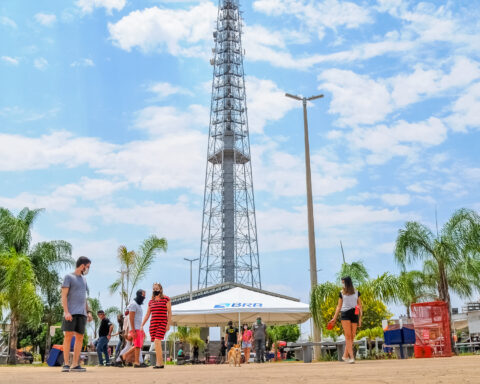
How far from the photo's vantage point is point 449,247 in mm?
20156

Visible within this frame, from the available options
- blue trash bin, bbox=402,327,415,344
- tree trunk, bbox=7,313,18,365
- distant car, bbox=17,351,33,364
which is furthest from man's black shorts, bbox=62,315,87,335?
distant car, bbox=17,351,33,364

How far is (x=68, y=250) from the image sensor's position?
27.9 metres

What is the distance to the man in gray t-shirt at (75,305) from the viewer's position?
876 centimetres

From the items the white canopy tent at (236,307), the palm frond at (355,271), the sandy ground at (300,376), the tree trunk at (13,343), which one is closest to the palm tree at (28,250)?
the tree trunk at (13,343)

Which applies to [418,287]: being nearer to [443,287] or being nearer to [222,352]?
[443,287]

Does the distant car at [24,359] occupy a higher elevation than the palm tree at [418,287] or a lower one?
lower

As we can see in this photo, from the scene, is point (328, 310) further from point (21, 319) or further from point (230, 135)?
point (230, 135)

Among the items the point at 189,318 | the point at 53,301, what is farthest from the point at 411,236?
the point at 53,301

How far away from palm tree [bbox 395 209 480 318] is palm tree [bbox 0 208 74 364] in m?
14.7

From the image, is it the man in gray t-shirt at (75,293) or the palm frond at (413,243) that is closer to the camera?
the man in gray t-shirt at (75,293)

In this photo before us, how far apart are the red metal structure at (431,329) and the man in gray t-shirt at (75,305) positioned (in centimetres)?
1006

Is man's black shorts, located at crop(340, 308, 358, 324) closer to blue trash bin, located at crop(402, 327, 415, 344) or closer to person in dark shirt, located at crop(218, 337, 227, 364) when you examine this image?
blue trash bin, located at crop(402, 327, 415, 344)

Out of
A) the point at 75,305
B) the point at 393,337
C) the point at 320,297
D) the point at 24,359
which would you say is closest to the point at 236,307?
the point at 320,297

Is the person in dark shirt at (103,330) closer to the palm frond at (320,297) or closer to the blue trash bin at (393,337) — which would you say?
the blue trash bin at (393,337)
